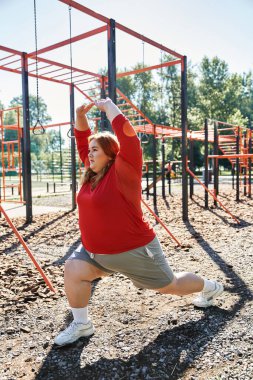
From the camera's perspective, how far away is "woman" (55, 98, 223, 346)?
2068mm

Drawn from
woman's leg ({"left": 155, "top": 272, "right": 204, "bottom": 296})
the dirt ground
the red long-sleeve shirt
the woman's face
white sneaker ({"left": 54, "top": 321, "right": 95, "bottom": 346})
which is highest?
the woman's face

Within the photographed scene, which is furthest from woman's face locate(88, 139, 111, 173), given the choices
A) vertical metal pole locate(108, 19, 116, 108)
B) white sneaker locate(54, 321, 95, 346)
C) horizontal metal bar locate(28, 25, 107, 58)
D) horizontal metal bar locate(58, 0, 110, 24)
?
horizontal metal bar locate(58, 0, 110, 24)

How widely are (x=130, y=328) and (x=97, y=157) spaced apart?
122cm

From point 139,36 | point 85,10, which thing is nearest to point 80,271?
point 85,10

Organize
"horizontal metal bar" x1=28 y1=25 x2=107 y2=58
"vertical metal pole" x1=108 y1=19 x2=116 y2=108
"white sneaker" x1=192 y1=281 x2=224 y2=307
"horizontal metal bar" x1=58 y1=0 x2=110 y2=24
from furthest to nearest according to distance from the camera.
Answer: "horizontal metal bar" x1=28 y1=25 x2=107 y2=58 → "vertical metal pole" x1=108 y1=19 x2=116 y2=108 → "horizontal metal bar" x1=58 y1=0 x2=110 y2=24 → "white sneaker" x1=192 y1=281 x2=224 y2=307

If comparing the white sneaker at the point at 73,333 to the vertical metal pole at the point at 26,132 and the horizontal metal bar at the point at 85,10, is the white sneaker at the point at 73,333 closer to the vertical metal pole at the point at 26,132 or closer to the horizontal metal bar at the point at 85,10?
the horizontal metal bar at the point at 85,10

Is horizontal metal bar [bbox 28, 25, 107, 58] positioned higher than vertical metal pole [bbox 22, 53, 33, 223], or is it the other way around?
horizontal metal bar [bbox 28, 25, 107, 58]

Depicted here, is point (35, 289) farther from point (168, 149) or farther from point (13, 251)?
point (168, 149)

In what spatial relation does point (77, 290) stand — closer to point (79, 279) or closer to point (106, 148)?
point (79, 279)

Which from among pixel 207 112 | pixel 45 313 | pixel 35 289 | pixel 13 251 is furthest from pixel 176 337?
pixel 207 112

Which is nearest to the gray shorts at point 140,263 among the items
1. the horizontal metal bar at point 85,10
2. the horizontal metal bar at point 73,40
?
the horizontal metal bar at point 73,40

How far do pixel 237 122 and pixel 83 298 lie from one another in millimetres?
32314

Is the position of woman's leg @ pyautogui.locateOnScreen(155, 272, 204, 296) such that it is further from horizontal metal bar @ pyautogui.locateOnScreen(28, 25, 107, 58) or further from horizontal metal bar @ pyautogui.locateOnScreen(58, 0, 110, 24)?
horizontal metal bar @ pyautogui.locateOnScreen(58, 0, 110, 24)

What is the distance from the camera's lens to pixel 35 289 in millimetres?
3209
